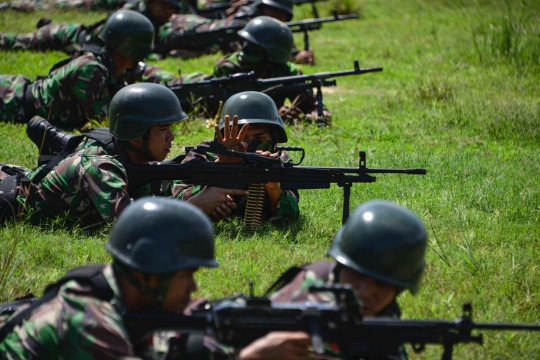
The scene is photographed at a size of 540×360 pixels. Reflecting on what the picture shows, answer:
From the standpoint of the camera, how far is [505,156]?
872cm

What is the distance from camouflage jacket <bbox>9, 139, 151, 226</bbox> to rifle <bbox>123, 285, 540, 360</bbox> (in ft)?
8.35

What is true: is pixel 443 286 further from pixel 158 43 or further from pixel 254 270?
pixel 158 43

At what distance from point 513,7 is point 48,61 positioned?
1056cm

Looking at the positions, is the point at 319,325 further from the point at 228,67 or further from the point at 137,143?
the point at 228,67

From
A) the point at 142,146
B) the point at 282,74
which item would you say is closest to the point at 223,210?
the point at 142,146

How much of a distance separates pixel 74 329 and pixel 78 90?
642 cm

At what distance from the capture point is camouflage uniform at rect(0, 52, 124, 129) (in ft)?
30.8

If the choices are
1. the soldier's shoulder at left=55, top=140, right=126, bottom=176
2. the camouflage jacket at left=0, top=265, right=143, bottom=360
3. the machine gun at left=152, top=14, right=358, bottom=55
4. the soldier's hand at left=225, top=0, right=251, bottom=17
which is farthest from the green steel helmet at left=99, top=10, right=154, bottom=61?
the camouflage jacket at left=0, top=265, right=143, bottom=360

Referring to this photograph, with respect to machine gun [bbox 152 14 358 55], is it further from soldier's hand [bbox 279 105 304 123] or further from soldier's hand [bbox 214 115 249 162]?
soldier's hand [bbox 214 115 249 162]

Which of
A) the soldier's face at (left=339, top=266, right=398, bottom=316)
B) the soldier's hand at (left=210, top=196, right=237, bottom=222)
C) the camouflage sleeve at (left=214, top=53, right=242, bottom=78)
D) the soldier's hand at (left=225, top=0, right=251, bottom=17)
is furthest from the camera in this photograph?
the soldier's hand at (left=225, top=0, right=251, bottom=17)

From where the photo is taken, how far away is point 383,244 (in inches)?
139

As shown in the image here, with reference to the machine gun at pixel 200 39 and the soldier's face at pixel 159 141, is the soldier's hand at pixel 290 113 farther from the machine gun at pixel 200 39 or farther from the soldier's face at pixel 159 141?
the machine gun at pixel 200 39

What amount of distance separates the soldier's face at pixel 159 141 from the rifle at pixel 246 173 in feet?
0.63

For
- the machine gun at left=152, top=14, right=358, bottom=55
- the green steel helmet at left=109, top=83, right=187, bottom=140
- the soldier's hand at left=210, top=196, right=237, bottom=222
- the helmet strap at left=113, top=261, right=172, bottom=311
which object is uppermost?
the helmet strap at left=113, top=261, right=172, bottom=311
